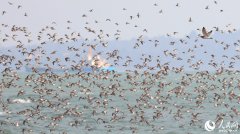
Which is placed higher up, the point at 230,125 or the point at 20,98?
the point at 20,98

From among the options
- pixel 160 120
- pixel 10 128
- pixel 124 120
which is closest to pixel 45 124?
pixel 10 128

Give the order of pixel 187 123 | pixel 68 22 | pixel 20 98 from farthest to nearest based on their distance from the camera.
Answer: pixel 20 98 → pixel 187 123 → pixel 68 22

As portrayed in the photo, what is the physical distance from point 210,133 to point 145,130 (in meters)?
8.04

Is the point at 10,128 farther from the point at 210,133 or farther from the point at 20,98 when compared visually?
the point at 20,98

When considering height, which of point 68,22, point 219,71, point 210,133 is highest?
point 68,22

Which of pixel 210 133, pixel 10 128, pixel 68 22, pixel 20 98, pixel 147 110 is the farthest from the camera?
pixel 20 98

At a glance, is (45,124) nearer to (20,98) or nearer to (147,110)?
(147,110)

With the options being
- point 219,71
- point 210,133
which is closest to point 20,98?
point 210,133

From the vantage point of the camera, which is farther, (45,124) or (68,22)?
(45,124)

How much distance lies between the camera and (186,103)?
11712 centimetres

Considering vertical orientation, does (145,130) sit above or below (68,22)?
below

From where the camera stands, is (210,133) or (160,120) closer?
(210,133)

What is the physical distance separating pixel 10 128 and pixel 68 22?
30.1m

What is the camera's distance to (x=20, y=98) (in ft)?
420
